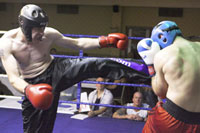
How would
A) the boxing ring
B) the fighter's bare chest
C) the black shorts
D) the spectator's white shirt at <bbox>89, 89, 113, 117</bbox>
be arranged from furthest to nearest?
the spectator's white shirt at <bbox>89, 89, 113, 117</bbox> < the boxing ring < the black shorts < the fighter's bare chest

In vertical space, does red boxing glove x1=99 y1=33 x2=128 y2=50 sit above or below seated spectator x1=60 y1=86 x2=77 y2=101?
above

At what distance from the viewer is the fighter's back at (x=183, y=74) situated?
1.39m

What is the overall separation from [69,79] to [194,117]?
0.93 meters

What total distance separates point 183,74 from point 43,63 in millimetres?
1025

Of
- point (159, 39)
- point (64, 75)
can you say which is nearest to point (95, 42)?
point (64, 75)

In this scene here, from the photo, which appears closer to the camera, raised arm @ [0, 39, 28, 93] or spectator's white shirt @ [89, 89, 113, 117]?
raised arm @ [0, 39, 28, 93]

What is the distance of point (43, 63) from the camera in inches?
76.0

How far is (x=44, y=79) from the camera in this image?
6.31ft

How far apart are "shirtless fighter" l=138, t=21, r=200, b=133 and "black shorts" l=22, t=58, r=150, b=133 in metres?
0.48

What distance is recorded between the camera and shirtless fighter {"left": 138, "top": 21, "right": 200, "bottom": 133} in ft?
4.58

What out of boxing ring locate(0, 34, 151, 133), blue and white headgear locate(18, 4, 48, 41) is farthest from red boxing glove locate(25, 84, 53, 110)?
boxing ring locate(0, 34, 151, 133)

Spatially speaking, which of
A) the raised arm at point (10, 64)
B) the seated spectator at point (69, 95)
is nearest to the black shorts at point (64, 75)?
the raised arm at point (10, 64)

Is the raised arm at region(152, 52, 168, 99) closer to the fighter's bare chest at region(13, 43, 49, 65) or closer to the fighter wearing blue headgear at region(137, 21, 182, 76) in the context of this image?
the fighter wearing blue headgear at region(137, 21, 182, 76)

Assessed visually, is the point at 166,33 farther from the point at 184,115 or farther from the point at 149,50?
the point at 184,115
